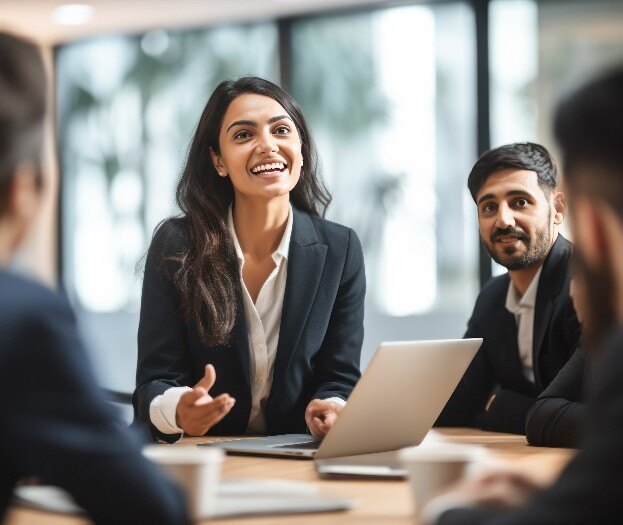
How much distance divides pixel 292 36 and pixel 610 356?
6549mm

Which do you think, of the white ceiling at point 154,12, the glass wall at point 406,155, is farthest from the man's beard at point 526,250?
the white ceiling at point 154,12

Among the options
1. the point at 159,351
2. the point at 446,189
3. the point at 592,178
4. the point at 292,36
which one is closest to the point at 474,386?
the point at 159,351

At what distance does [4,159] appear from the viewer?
1108mm

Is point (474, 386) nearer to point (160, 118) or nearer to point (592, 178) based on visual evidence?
point (592, 178)

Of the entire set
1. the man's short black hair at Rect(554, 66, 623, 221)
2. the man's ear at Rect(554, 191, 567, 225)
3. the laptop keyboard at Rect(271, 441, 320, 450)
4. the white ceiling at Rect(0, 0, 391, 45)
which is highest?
the white ceiling at Rect(0, 0, 391, 45)

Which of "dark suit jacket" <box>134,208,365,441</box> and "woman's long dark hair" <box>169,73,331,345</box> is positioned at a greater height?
"woman's long dark hair" <box>169,73,331,345</box>

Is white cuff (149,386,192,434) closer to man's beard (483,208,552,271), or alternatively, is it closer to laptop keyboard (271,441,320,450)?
laptop keyboard (271,441,320,450)

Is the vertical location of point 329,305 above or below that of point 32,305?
above

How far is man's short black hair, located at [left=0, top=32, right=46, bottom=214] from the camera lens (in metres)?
1.11

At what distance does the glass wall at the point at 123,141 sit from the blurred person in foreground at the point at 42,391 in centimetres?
630

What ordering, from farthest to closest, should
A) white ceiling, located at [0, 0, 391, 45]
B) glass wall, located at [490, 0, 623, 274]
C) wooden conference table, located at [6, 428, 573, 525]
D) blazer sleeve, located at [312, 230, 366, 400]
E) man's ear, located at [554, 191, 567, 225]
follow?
white ceiling, located at [0, 0, 391, 45], glass wall, located at [490, 0, 623, 274], man's ear, located at [554, 191, 567, 225], blazer sleeve, located at [312, 230, 366, 400], wooden conference table, located at [6, 428, 573, 525]

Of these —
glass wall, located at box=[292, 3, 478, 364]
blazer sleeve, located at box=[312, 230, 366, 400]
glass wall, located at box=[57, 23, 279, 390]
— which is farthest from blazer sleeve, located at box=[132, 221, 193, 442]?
glass wall, located at box=[57, 23, 279, 390]

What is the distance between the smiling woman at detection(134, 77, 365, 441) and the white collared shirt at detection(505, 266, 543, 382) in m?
0.44

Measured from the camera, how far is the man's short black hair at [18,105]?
111 centimetres
